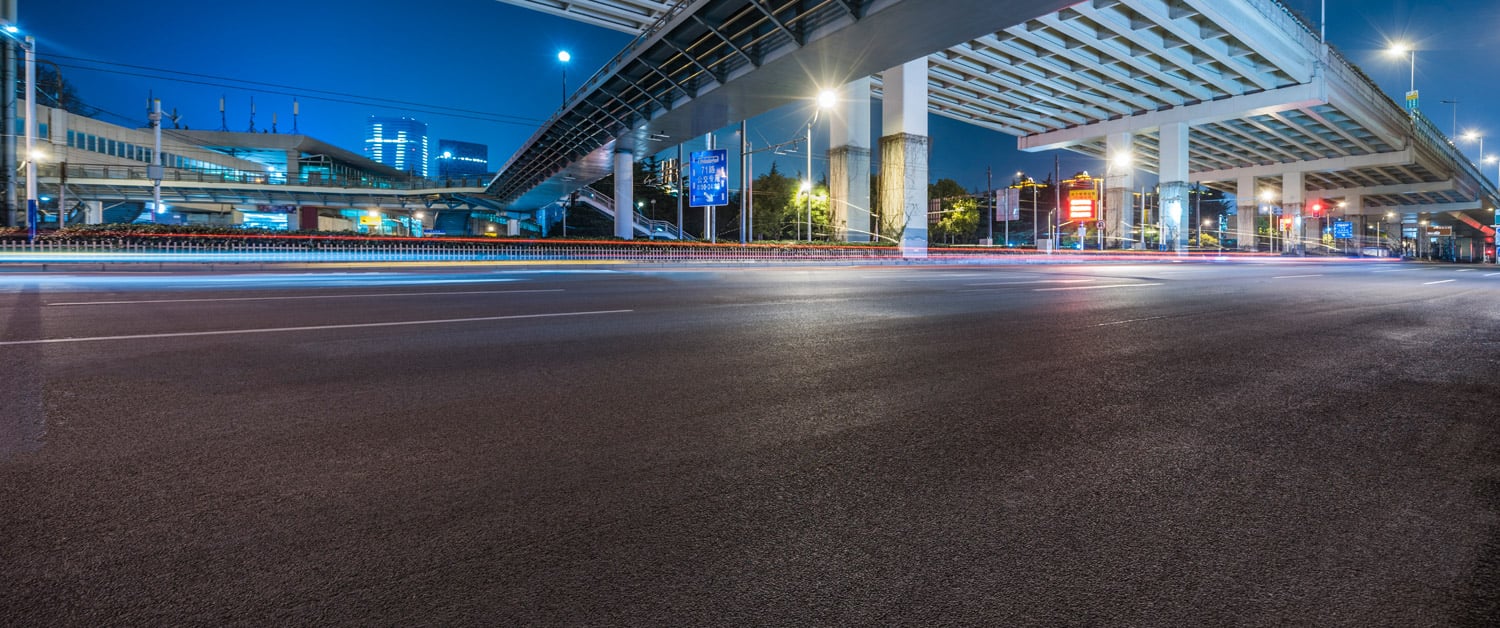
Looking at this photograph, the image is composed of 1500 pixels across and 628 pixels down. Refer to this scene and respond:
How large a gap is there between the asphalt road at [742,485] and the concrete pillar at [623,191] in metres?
32.9

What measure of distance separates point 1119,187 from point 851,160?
2533cm

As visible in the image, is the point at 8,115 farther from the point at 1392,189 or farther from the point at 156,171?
the point at 1392,189

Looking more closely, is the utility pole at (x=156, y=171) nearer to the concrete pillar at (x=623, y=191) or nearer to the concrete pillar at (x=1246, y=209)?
the concrete pillar at (x=623, y=191)

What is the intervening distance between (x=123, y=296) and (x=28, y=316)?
3158mm

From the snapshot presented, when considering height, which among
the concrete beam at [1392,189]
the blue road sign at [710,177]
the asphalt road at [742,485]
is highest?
the concrete beam at [1392,189]

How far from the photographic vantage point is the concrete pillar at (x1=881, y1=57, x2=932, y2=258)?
3162cm

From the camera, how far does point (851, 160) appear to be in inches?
1358

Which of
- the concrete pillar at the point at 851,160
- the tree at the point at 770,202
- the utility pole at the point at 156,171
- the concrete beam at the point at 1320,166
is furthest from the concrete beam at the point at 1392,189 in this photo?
the utility pole at the point at 156,171

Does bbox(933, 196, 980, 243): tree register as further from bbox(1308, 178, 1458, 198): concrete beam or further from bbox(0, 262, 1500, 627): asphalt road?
bbox(0, 262, 1500, 627): asphalt road

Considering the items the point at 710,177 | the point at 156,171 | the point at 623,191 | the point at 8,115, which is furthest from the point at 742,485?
the point at 156,171

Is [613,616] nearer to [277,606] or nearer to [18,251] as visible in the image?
[277,606]

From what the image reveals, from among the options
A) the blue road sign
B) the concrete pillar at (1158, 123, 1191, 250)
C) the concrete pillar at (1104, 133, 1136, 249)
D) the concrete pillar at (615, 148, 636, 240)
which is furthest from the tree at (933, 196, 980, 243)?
the blue road sign

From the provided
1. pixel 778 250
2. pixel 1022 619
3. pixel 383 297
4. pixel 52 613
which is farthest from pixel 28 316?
pixel 778 250

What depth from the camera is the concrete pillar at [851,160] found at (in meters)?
Answer: 34.6
